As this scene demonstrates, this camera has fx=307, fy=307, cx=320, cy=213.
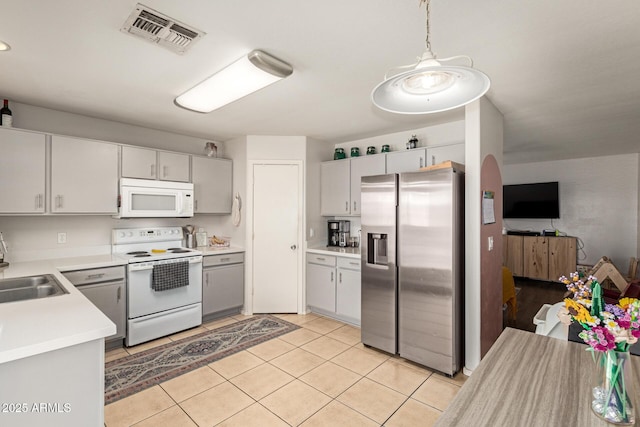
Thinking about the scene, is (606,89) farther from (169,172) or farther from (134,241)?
(134,241)

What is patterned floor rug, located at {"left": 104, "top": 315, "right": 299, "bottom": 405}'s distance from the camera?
8.29ft

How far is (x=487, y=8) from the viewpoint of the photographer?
155cm

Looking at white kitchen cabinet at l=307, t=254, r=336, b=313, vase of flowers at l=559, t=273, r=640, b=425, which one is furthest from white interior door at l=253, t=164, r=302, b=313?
vase of flowers at l=559, t=273, r=640, b=425

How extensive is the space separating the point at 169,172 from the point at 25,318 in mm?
2588

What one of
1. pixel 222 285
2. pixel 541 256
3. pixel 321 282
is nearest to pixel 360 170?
pixel 321 282

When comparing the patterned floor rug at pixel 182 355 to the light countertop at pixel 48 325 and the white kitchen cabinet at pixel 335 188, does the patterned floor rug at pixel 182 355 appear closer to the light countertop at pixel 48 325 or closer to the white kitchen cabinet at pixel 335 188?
the light countertop at pixel 48 325

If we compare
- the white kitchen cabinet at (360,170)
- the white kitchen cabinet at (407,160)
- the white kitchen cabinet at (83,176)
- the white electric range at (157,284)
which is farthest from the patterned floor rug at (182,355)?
the white kitchen cabinet at (407,160)

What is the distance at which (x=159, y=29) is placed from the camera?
69.7 inches

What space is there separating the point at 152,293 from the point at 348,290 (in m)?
2.21

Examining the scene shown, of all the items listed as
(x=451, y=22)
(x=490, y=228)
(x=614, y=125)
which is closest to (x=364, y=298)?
(x=490, y=228)

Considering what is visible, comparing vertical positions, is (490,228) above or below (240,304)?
above

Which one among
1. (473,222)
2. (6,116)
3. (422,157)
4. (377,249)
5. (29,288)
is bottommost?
(29,288)

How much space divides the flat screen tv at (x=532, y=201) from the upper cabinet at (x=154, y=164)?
18.1ft

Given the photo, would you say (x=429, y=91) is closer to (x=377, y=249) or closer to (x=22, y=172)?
(x=377, y=249)
